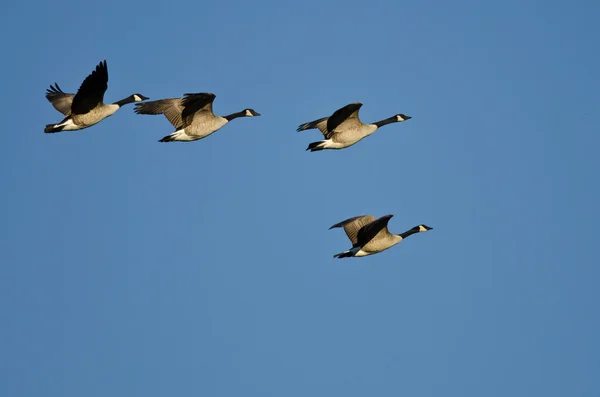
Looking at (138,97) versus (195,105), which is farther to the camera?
(138,97)

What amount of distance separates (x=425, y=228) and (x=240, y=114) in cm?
545

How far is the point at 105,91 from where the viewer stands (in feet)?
84.7

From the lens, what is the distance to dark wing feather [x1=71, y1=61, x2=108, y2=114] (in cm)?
2493

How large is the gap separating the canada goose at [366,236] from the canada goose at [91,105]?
5.82 m

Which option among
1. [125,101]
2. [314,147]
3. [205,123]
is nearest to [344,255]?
[314,147]

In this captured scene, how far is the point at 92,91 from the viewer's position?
25.5 m

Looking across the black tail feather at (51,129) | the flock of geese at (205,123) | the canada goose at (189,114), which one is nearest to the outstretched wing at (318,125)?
the flock of geese at (205,123)

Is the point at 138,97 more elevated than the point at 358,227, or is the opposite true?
the point at 138,97

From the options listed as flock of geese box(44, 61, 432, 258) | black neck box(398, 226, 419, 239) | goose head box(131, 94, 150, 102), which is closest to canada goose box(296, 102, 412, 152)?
flock of geese box(44, 61, 432, 258)

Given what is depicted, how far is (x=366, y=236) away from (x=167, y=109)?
5.86 metres

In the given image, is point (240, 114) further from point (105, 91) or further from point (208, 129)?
point (105, 91)

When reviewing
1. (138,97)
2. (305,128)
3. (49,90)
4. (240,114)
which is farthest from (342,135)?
(49,90)

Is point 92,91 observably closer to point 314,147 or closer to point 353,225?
point 314,147

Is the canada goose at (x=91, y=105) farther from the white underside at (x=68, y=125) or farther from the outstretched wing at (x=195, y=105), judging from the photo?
the outstretched wing at (x=195, y=105)
